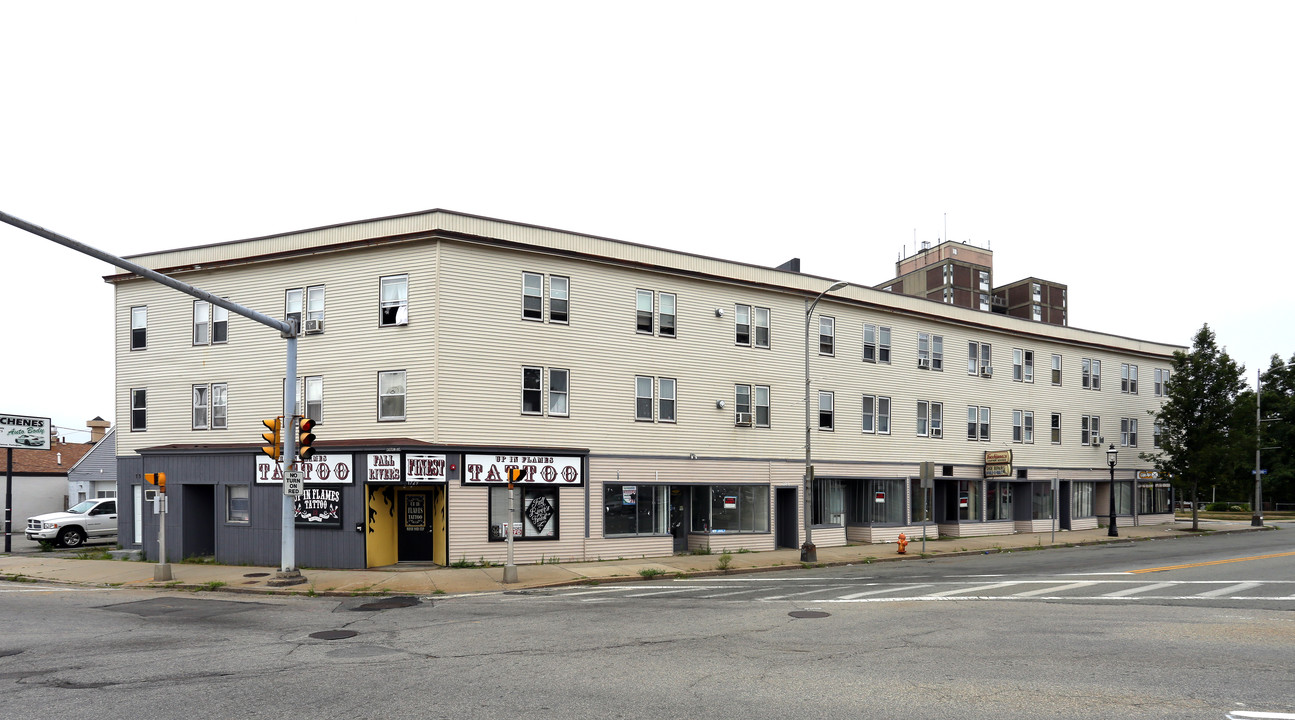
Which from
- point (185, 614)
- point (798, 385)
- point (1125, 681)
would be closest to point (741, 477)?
point (798, 385)

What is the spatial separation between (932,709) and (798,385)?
24158 millimetres

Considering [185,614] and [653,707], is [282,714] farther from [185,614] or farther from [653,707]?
[185,614]

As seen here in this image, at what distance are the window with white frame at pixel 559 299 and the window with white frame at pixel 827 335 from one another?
36.3ft

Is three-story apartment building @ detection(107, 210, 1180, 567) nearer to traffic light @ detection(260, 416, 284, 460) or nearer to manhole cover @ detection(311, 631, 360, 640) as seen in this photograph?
traffic light @ detection(260, 416, 284, 460)

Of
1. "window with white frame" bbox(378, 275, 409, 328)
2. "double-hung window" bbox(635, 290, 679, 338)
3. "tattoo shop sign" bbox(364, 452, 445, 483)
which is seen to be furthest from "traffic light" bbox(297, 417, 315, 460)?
"double-hung window" bbox(635, 290, 679, 338)

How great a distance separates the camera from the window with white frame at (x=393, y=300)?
25.1m

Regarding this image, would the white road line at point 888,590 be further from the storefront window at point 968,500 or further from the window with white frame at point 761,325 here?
the storefront window at point 968,500

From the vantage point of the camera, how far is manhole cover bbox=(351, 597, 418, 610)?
17634 millimetres

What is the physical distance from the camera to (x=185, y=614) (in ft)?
55.2

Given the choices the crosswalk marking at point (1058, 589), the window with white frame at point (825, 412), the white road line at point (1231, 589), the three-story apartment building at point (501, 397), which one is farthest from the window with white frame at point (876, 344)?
the white road line at point (1231, 589)

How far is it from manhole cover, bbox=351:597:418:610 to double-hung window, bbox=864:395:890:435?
21257mm

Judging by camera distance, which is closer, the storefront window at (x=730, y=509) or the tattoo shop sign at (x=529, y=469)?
the tattoo shop sign at (x=529, y=469)

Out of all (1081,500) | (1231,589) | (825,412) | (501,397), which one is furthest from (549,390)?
(1081,500)

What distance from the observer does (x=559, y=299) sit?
2705 cm
